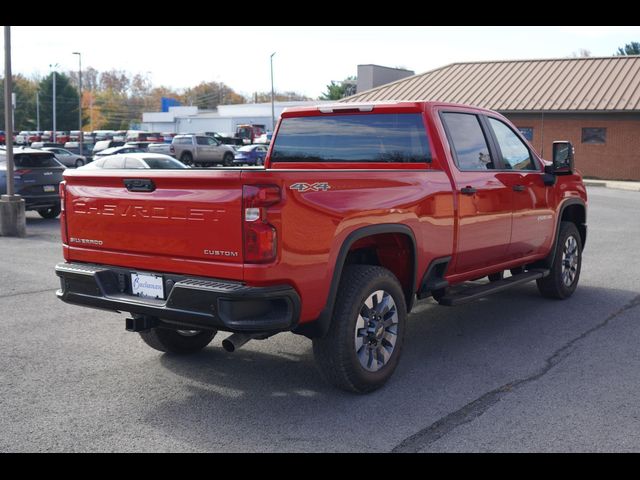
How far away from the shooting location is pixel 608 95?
110ft

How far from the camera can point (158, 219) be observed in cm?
485

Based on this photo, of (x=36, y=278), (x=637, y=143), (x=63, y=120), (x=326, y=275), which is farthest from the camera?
(x=63, y=120)

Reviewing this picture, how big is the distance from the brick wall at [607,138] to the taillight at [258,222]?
31.0 meters

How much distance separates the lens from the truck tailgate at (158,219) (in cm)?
454

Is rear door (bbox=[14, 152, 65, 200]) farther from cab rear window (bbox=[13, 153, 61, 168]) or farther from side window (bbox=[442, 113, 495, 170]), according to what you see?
side window (bbox=[442, 113, 495, 170])

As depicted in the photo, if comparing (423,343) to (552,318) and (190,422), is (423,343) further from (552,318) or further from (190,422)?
(190,422)

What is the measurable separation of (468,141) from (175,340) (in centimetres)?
299

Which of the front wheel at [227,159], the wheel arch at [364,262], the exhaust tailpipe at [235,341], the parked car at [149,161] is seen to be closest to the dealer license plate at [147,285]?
the exhaust tailpipe at [235,341]

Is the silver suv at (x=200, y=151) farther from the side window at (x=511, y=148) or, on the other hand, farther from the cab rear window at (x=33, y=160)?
the side window at (x=511, y=148)

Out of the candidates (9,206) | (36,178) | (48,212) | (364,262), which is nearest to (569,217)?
(364,262)

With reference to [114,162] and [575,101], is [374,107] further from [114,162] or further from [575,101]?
[575,101]

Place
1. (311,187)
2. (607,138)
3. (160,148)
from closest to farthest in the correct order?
(311,187) < (607,138) < (160,148)
